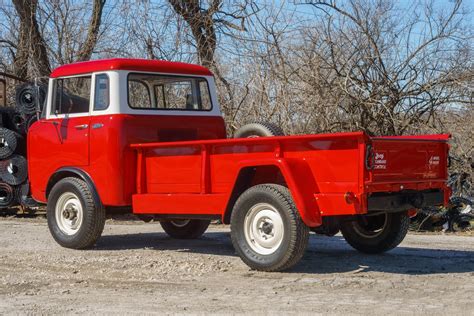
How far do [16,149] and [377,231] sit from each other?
7.71 meters

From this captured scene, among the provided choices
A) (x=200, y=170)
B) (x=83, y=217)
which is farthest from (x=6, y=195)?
(x=200, y=170)

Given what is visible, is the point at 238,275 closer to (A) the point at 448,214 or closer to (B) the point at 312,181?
(B) the point at 312,181

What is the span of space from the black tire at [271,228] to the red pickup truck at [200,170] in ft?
0.04

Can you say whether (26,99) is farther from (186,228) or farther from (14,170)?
(186,228)

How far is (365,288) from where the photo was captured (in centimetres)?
689

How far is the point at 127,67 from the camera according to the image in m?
9.41

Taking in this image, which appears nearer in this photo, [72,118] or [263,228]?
[263,228]

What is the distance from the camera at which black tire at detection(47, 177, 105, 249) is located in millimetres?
9258

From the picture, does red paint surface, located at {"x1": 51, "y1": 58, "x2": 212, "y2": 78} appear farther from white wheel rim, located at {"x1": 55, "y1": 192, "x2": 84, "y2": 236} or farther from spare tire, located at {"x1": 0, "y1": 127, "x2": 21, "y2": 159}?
spare tire, located at {"x1": 0, "y1": 127, "x2": 21, "y2": 159}

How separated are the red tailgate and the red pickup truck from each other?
0.01 metres

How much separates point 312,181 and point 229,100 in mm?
8232

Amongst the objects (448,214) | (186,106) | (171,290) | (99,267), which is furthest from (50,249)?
(448,214)

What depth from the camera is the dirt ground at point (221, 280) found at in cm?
618

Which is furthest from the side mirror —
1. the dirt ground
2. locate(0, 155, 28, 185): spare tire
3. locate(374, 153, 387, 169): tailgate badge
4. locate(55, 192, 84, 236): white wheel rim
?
locate(374, 153, 387, 169): tailgate badge
